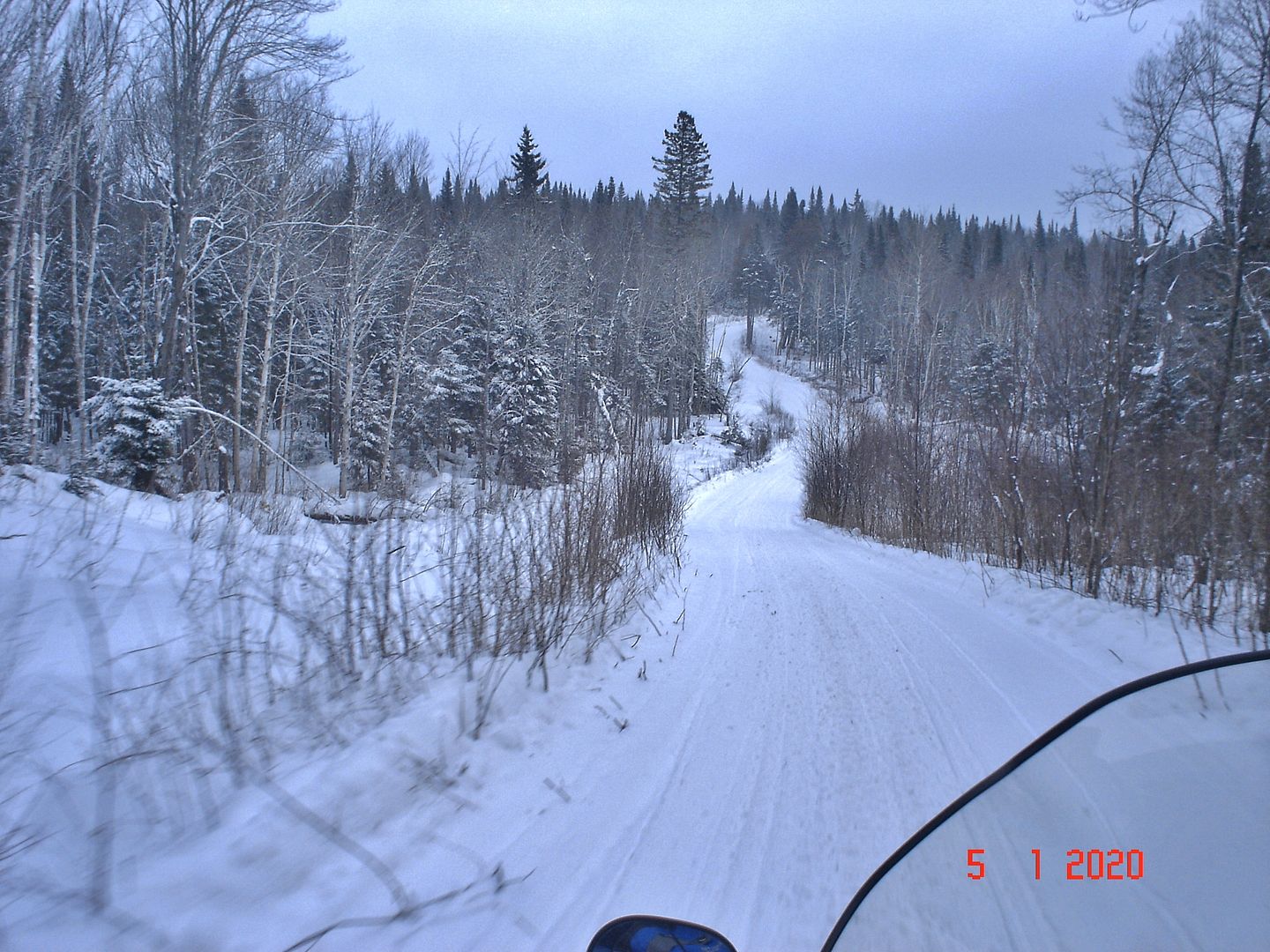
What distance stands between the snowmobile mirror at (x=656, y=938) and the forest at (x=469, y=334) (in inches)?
143

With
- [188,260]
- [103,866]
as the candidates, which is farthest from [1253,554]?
[188,260]

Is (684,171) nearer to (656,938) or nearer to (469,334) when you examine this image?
(469,334)

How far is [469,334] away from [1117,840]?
102 ft

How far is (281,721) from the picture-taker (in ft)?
10.6

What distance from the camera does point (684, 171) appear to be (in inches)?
2105

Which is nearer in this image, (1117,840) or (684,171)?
(1117,840)

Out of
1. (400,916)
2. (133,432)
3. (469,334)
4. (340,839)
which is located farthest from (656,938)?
(469,334)

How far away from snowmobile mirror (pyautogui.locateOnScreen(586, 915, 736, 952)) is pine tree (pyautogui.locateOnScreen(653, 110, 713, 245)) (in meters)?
56.6

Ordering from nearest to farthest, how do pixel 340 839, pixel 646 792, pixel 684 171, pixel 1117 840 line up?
1. pixel 1117 840
2. pixel 340 839
3. pixel 646 792
4. pixel 684 171

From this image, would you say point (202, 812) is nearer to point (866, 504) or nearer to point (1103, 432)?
point (1103, 432)

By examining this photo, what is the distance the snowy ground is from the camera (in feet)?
6.95

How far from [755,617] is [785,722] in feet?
9.44
